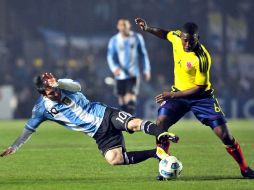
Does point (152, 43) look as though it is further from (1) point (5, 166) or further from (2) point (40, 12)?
(1) point (5, 166)

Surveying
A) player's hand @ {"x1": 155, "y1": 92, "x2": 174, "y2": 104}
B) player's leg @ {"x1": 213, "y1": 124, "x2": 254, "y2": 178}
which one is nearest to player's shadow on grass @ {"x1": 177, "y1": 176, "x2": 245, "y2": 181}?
player's leg @ {"x1": 213, "y1": 124, "x2": 254, "y2": 178}

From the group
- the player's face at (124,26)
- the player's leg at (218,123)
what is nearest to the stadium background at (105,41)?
the player's face at (124,26)

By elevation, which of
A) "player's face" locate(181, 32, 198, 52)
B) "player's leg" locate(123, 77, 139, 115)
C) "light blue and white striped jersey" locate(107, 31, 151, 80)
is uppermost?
"player's face" locate(181, 32, 198, 52)

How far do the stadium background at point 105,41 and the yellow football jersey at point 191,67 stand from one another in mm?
16936

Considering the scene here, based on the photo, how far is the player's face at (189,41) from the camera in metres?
12.1

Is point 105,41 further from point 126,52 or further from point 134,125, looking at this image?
point 134,125

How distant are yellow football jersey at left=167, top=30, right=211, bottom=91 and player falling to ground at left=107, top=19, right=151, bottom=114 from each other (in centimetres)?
938

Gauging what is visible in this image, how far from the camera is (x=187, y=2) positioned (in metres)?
31.7

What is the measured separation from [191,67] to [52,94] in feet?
6.21

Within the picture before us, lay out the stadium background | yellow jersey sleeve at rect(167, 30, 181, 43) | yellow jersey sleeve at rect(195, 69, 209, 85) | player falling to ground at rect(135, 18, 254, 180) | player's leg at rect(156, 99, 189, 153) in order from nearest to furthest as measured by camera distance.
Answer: player falling to ground at rect(135, 18, 254, 180), yellow jersey sleeve at rect(195, 69, 209, 85), player's leg at rect(156, 99, 189, 153), yellow jersey sleeve at rect(167, 30, 181, 43), the stadium background

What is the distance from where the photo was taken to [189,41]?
39.9 ft

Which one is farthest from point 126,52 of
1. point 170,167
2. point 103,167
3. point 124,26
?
point 170,167

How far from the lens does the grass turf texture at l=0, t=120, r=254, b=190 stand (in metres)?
11.3

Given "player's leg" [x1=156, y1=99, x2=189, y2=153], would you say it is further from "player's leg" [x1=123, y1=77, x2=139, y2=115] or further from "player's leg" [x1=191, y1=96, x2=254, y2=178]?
"player's leg" [x1=123, y1=77, x2=139, y2=115]
